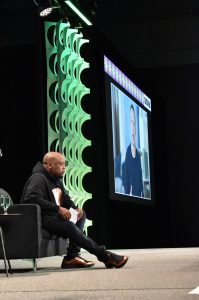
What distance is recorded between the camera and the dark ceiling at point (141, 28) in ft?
38.5

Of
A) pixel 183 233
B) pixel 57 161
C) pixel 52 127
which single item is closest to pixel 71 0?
pixel 52 127

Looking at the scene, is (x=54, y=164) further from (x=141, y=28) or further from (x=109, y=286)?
(x=141, y=28)

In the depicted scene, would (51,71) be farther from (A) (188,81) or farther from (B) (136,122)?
(A) (188,81)

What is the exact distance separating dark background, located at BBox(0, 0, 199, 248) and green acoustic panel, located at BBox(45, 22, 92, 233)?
2.79 feet

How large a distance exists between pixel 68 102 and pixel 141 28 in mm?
4098

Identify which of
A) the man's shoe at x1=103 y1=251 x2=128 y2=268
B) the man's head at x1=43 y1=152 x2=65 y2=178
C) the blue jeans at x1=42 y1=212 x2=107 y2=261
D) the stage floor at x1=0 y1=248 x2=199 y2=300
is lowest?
the stage floor at x1=0 y1=248 x2=199 y2=300

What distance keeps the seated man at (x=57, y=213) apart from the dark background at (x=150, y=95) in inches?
162

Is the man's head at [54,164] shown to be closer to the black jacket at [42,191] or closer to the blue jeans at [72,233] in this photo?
the black jacket at [42,191]

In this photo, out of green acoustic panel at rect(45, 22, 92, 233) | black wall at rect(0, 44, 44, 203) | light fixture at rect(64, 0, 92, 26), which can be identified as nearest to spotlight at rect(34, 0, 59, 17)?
A: light fixture at rect(64, 0, 92, 26)

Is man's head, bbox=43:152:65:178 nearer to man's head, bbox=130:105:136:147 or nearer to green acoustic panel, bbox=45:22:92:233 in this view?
A: green acoustic panel, bbox=45:22:92:233

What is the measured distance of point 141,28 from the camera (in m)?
12.5

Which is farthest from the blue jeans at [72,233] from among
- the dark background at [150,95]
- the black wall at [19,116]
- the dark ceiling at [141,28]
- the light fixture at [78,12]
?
the dark ceiling at [141,28]

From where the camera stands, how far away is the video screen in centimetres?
916

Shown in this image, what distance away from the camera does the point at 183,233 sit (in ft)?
41.6
